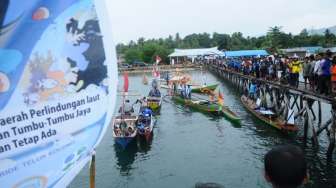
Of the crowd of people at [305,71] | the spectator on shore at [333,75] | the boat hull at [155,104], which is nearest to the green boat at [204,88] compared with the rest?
the crowd of people at [305,71]

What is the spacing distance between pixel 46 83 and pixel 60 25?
42cm

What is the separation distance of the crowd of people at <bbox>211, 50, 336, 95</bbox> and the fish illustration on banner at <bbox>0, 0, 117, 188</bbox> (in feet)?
56.3

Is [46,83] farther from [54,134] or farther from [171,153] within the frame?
[171,153]

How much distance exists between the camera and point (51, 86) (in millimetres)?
2902

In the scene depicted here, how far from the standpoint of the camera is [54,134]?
295cm

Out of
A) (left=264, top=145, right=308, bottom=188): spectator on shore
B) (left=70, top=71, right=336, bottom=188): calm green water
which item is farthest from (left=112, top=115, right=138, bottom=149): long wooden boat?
(left=264, top=145, right=308, bottom=188): spectator on shore

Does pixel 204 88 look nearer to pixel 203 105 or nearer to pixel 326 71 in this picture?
pixel 203 105

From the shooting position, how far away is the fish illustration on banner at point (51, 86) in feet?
9.03

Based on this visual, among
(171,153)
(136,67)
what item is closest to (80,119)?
(171,153)

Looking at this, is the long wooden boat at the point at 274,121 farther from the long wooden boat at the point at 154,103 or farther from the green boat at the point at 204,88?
the green boat at the point at 204,88

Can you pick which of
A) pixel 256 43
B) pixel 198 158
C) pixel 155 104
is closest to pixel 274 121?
pixel 198 158

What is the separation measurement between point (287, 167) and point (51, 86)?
1.71 metres

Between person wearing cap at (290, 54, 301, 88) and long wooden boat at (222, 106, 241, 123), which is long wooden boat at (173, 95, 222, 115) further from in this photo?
person wearing cap at (290, 54, 301, 88)

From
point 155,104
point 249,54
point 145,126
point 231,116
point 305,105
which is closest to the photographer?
point 305,105
